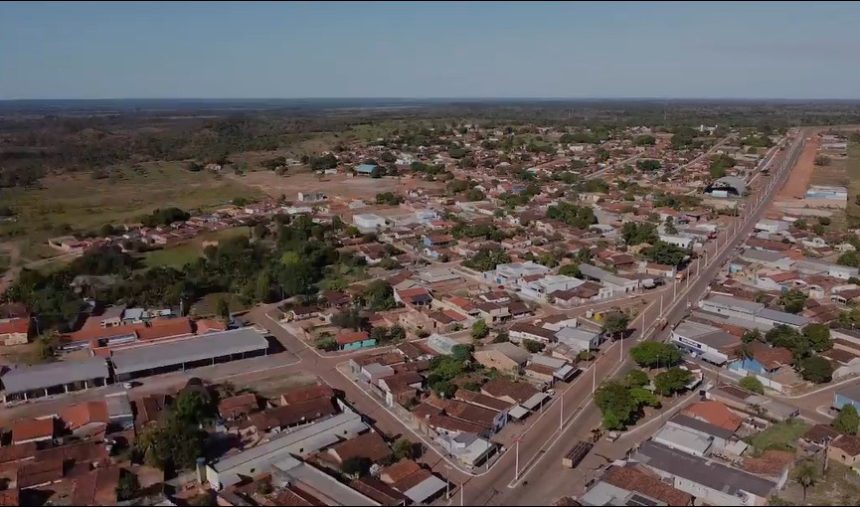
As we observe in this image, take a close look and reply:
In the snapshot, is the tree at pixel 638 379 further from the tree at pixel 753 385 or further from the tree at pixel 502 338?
the tree at pixel 502 338

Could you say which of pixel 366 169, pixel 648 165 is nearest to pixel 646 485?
pixel 366 169

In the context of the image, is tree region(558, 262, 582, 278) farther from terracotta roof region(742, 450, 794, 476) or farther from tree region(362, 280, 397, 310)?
terracotta roof region(742, 450, 794, 476)

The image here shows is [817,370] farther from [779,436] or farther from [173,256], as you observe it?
[173,256]

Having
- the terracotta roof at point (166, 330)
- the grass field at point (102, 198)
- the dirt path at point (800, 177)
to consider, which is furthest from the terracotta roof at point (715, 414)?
the dirt path at point (800, 177)

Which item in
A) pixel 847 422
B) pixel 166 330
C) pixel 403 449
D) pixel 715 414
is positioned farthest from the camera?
pixel 166 330

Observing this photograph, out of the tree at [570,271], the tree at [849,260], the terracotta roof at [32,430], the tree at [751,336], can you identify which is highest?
the tree at [849,260]

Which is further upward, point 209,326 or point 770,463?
point 770,463
